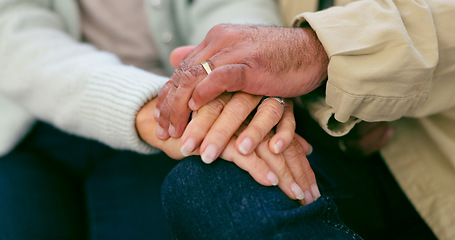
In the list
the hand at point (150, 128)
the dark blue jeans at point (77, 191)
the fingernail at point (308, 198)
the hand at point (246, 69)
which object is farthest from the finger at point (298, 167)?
the dark blue jeans at point (77, 191)

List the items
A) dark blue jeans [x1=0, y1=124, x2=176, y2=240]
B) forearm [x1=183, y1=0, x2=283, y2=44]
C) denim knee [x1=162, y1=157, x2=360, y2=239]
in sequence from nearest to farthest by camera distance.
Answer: denim knee [x1=162, y1=157, x2=360, y2=239], dark blue jeans [x1=0, y1=124, x2=176, y2=240], forearm [x1=183, y1=0, x2=283, y2=44]

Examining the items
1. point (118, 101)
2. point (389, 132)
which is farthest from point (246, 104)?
point (389, 132)

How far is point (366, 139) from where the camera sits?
→ 0.70 m

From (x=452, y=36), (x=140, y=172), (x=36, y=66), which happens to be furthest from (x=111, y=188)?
(x=452, y=36)

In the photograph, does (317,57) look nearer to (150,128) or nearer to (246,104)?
(246,104)

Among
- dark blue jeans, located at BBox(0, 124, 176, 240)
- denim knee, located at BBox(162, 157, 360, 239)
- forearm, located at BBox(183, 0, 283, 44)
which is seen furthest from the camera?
forearm, located at BBox(183, 0, 283, 44)

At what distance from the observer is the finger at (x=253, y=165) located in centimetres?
48

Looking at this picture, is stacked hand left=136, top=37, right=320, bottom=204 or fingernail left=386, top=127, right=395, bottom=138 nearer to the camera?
stacked hand left=136, top=37, right=320, bottom=204

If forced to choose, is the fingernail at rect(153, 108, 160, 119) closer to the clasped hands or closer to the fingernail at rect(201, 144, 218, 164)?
the clasped hands

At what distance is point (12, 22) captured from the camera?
78 centimetres

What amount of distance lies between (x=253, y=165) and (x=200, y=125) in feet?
0.36

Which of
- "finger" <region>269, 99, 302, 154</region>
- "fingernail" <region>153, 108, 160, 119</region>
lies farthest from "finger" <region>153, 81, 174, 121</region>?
"finger" <region>269, 99, 302, 154</region>

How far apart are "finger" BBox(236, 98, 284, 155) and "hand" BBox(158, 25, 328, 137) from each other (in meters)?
0.03

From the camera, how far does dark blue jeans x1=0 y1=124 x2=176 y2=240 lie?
26.7 inches
